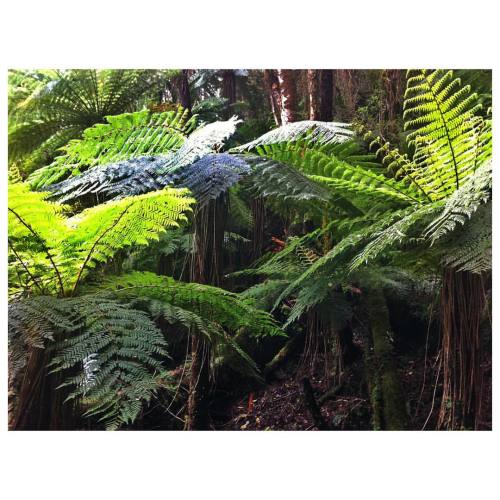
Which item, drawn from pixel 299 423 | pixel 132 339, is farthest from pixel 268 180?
pixel 299 423

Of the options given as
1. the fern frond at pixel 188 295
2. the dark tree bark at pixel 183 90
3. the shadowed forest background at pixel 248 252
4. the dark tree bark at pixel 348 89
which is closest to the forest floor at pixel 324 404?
the shadowed forest background at pixel 248 252

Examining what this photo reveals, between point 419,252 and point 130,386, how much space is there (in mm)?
737

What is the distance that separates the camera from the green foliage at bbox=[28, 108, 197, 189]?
1.50m

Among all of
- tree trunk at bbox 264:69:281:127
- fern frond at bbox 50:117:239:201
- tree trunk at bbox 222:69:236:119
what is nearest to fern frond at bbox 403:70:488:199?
fern frond at bbox 50:117:239:201

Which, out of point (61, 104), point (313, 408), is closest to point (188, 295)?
point (313, 408)

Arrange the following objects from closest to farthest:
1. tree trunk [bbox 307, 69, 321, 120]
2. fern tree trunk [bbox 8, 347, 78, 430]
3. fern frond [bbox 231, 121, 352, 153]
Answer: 1. fern tree trunk [bbox 8, 347, 78, 430]
2. fern frond [bbox 231, 121, 352, 153]
3. tree trunk [bbox 307, 69, 321, 120]

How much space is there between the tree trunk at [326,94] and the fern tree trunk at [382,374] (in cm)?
69

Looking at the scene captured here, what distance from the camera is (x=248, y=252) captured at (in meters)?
2.06

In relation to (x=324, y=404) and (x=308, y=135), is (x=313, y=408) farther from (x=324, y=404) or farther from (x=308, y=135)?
(x=308, y=135)

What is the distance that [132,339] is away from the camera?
1000 millimetres

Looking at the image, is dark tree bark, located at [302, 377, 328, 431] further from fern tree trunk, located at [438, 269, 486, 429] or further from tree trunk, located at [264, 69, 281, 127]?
tree trunk, located at [264, 69, 281, 127]

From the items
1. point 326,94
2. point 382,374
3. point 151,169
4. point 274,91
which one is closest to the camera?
point 151,169

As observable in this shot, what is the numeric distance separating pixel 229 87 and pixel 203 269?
36.2 inches
